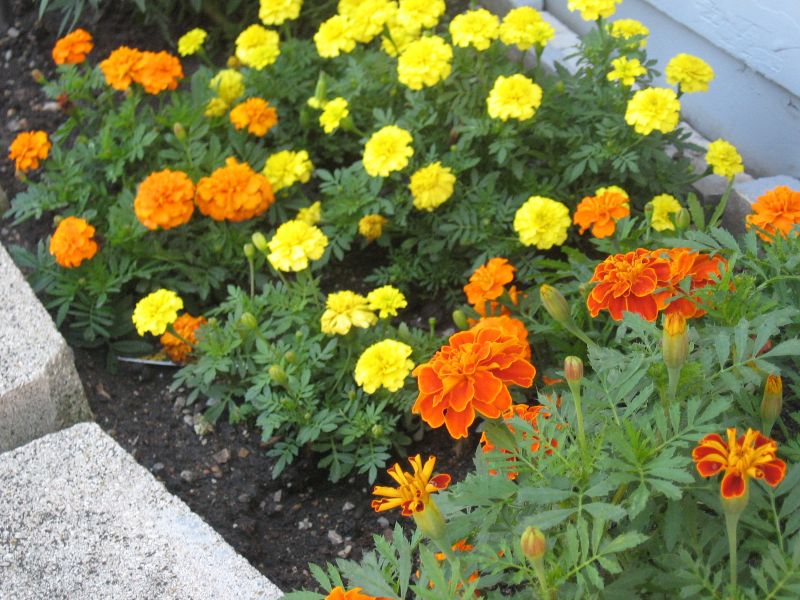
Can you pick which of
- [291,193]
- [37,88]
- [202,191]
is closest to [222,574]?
[202,191]

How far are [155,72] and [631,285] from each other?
201 cm

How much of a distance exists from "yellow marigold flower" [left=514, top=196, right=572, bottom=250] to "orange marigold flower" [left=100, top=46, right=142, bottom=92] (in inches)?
51.3

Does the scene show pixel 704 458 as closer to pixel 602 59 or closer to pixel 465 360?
pixel 465 360

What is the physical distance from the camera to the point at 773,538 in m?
1.35

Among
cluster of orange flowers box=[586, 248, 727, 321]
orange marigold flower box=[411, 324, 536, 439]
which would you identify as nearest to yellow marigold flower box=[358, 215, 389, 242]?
cluster of orange flowers box=[586, 248, 727, 321]

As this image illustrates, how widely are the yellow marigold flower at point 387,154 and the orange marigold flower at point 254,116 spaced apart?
1.62ft

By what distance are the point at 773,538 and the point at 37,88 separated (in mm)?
3194

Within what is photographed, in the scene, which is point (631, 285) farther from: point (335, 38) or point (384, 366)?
point (335, 38)

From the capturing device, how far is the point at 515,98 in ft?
8.34

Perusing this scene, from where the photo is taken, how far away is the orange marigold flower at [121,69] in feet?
9.96

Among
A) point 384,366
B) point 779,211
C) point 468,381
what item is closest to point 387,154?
point 384,366

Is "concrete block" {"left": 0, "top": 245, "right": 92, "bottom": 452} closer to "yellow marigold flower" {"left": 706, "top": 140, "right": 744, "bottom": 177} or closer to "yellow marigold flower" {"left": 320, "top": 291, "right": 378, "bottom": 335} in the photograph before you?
"yellow marigold flower" {"left": 320, "top": 291, "right": 378, "bottom": 335}

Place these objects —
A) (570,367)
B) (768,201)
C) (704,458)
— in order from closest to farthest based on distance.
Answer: (704,458), (570,367), (768,201)

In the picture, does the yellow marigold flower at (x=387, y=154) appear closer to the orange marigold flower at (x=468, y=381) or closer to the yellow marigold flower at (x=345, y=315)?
the yellow marigold flower at (x=345, y=315)
